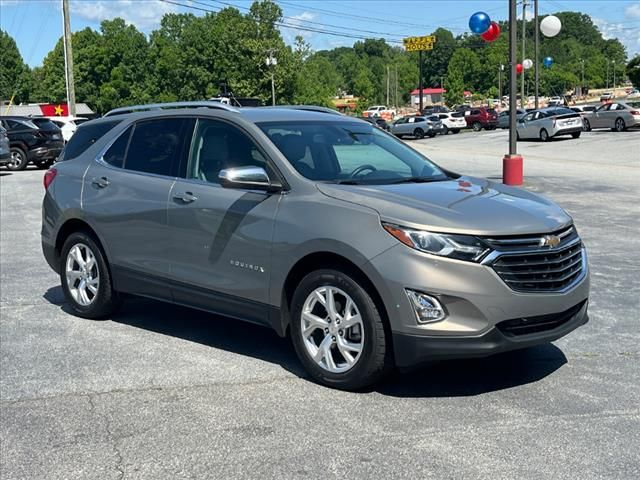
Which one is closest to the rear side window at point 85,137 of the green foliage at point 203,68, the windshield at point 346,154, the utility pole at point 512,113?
the windshield at point 346,154

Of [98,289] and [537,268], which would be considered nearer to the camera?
[537,268]

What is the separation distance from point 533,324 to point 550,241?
0.50 m

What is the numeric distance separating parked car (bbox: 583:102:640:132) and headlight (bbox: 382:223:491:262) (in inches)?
1525

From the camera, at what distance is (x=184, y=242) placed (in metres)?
5.73

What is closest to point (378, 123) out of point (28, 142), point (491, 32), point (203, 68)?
point (28, 142)

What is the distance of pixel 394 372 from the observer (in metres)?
5.23

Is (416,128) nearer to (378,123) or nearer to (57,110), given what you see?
(378,123)

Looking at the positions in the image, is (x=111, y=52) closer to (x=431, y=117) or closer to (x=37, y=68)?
(x=37, y=68)

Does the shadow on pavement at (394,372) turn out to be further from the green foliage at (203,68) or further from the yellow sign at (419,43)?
the yellow sign at (419,43)

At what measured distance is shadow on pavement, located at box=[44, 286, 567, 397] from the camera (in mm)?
4984

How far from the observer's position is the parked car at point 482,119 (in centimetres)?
5806

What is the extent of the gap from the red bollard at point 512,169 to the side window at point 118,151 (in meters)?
11.5

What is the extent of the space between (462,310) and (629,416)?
3.61 ft

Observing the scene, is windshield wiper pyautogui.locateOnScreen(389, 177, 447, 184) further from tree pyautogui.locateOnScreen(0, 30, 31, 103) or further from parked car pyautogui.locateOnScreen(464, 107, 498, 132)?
tree pyautogui.locateOnScreen(0, 30, 31, 103)
